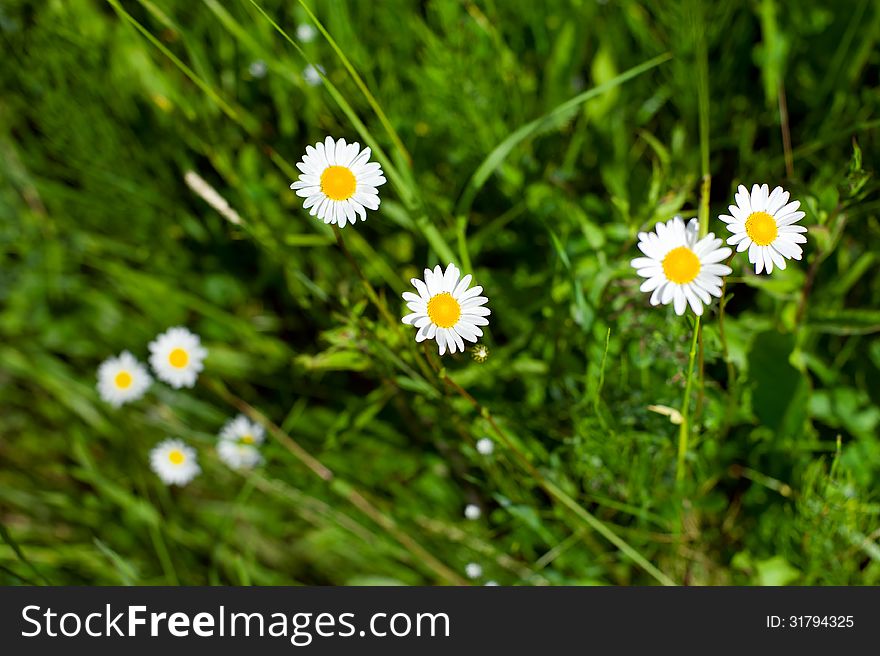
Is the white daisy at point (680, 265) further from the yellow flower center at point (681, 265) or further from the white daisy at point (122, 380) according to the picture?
the white daisy at point (122, 380)

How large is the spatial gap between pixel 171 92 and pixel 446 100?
768 millimetres

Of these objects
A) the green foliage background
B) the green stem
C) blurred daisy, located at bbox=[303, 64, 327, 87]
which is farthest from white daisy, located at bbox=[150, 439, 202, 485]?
the green stem

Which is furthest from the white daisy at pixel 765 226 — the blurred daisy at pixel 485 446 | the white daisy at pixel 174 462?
the white daisy at pixel 174 462

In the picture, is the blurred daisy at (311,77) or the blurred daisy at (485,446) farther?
the blurred daisy at (311,77)

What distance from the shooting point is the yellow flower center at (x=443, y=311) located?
1158 millimetres

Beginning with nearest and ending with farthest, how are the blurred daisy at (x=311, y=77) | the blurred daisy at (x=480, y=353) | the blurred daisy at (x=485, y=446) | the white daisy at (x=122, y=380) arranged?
the blurred daisy at (x=480, y=353) < the blurred daisy at (x=485, y=446) < the blurred daisy at (x=311, y=77) < the white daisy at (x=122, y=380)

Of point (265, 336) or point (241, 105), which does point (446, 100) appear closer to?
point (241, 105)

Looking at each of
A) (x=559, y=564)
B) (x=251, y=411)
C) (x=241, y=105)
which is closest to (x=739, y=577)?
(x=559, y=564)

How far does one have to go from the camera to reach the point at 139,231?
216cm

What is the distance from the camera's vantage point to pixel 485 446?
1550 millimetres

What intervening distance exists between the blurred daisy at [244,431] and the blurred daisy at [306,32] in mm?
1041

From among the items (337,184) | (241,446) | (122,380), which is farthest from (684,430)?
(122,380)

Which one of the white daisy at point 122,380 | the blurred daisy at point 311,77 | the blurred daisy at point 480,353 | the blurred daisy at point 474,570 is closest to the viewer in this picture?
the blurred daisy at point 480,353

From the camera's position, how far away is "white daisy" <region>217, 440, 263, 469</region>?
1.94m
